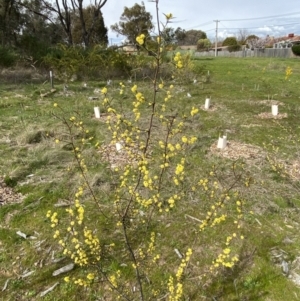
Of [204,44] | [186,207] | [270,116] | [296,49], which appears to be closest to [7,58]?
[270,116]

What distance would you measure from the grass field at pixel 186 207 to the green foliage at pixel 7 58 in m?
7.18

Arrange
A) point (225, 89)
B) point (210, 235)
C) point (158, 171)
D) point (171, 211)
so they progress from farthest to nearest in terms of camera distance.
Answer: point (225, 89), point (158, 171), point (171, 211), point (210, 235)

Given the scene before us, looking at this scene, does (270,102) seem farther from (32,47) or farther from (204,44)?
(204,44)

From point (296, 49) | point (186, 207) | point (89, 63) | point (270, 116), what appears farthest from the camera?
point (296, 49)

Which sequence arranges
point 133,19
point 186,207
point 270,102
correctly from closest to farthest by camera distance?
point 186,207
point 270,102
point 133,19

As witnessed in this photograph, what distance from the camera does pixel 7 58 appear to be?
1278 centimetres

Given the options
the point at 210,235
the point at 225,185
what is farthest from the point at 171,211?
the point at 225,185

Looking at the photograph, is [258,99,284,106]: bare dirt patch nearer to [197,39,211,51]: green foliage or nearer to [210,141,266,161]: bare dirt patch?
[210,141,266,161]: bare dirt patch

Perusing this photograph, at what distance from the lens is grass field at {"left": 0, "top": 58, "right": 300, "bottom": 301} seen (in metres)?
2.36

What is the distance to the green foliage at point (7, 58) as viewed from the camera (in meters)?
12.7

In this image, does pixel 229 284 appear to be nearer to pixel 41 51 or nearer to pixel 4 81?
pixel 4 81

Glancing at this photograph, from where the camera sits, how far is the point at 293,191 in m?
3.70

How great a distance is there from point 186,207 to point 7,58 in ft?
42.1

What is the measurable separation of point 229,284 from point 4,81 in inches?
457
